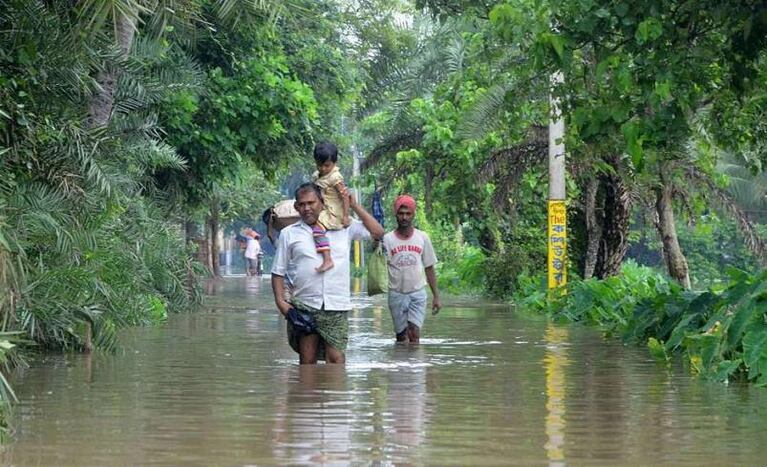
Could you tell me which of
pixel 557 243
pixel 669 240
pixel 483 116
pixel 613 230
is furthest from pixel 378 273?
pixel 613 230

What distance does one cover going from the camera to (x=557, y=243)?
78.0 feet

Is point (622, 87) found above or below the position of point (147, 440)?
above

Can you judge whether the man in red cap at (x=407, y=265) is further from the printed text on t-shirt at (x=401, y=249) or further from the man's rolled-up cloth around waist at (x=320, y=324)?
the man's rolled-up cloth around waist at (x=320, y=324)

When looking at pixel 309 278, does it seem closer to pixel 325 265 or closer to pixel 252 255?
pixel 325 265

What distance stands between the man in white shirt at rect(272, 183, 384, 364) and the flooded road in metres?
0.41

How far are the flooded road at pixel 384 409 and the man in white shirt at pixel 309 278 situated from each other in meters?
0.41

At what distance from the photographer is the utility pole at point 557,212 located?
75.6ft

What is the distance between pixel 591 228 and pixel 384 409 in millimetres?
16585

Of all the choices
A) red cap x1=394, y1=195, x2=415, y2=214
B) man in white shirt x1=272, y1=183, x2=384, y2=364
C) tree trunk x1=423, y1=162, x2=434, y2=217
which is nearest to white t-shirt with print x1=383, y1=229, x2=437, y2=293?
red cap x1=394, y1=195, x2=415, y2=214

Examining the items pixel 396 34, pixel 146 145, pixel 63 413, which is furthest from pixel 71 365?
pixel 396 34

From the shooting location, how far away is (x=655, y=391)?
1079 centimetres

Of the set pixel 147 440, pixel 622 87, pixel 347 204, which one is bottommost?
pixel 147 440

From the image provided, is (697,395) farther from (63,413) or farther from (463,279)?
(463,279)

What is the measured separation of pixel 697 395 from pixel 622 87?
8.95 feet
